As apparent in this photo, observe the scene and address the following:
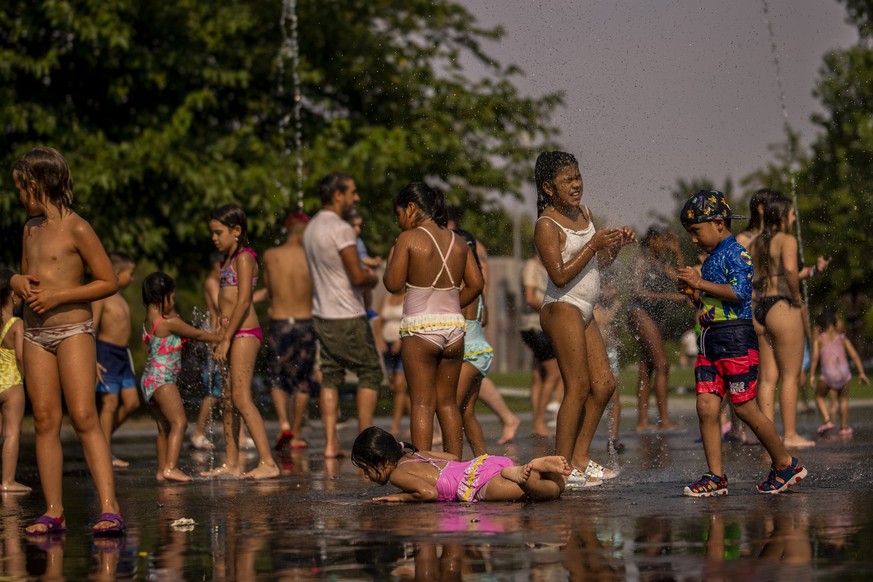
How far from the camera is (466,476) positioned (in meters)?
8.48

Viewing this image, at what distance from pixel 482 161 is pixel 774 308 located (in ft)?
51.4

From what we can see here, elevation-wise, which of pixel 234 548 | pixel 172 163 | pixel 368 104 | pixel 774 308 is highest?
pixel 368 104

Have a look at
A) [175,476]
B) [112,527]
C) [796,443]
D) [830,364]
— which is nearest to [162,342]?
[175,476]

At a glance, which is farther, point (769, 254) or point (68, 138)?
point (68, 138)

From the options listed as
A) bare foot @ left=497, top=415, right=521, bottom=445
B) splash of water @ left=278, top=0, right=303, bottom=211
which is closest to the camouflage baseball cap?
bare foot @ left=497, top=415, right=521, bottom=445

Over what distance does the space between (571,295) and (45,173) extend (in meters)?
3.13

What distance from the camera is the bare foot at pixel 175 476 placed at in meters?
11.0

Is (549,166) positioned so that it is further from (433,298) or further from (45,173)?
(45,173)

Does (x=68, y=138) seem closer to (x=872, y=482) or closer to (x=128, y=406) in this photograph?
(x=128, y=406)

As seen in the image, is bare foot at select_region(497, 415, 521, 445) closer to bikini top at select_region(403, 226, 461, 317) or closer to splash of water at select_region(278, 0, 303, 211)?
bikini top at select_region(403, 226, 461, 317)

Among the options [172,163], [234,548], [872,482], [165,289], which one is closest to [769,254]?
[872,482]

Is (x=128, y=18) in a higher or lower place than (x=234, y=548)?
higher

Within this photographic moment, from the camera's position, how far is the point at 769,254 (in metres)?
11.8

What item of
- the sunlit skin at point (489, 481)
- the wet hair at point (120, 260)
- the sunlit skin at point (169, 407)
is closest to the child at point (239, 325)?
the sunlit skin at point (169, 407)
